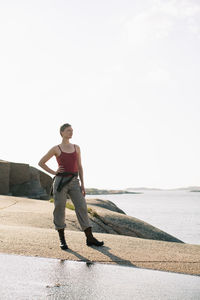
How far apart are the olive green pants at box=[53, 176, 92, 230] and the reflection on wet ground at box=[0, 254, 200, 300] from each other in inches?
46.4

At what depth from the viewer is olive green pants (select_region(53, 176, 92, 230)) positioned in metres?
6.82

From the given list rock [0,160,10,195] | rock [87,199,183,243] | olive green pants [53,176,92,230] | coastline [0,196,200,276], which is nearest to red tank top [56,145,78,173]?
olive green pants [53,176,92,230]

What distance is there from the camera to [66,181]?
6793mm

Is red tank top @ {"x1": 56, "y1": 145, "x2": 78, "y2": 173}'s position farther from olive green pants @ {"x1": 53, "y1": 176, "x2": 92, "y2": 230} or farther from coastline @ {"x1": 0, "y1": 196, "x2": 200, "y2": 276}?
coastline @ {"x1": 0, "y1": 196, "x2": 200, "y2": 276}

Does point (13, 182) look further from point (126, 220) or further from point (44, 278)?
point (44, 278)

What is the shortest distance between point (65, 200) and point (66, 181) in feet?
1.01

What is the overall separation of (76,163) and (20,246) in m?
1.54

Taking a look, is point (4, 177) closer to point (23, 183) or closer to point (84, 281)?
point (23, 183)

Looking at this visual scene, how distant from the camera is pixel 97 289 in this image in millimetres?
4414

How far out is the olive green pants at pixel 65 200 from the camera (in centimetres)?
682

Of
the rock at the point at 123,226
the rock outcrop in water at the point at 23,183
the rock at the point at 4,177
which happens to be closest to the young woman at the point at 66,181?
the rock at the point at 123,226

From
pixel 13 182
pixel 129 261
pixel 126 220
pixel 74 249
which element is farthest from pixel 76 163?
pixel 13 182

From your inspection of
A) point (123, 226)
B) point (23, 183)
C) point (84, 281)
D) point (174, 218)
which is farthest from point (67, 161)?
point (174, 218)

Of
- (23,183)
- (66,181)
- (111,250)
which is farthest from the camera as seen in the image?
(23,183)
